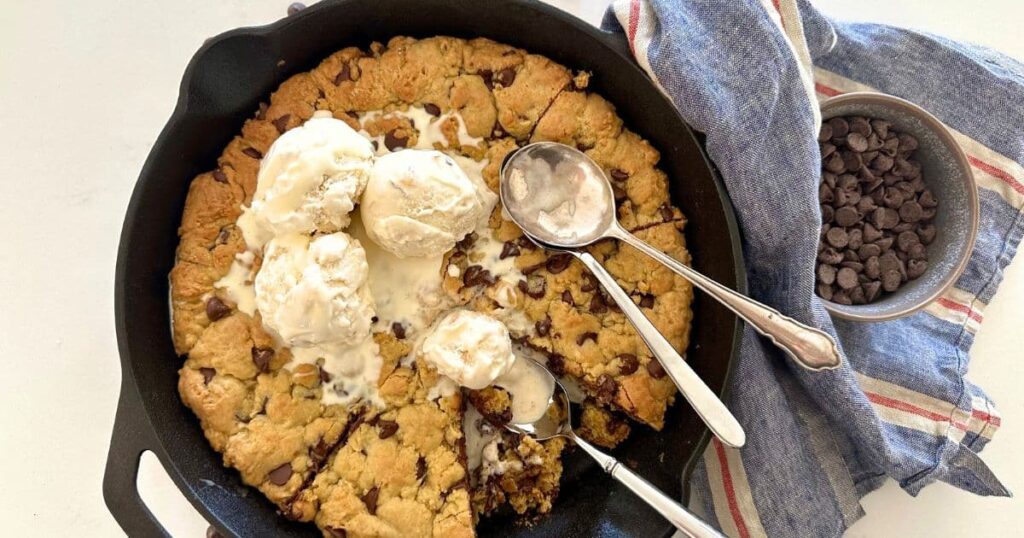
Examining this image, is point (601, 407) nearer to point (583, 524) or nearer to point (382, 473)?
point (583, 524)

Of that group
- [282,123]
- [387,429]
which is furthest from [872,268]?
[282,123]

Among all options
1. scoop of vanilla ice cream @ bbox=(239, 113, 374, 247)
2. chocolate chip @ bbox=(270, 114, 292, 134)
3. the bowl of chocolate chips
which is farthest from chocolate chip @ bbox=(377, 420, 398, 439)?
the bowl of chocolate chips

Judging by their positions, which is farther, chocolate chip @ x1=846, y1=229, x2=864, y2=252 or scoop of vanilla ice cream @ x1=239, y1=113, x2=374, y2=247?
chocolate chip @ x1=846, y1=229, x2=864, y2=252

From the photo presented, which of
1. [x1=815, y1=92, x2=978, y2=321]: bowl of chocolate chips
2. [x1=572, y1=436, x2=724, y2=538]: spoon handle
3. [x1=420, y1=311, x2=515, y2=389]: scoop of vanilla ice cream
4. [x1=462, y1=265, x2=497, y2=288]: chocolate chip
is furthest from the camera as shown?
[x1=815, y1=92, x2=978, y2=321]: bowl of chocolate chips

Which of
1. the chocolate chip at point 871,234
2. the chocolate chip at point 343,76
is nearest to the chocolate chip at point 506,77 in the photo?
the chocolate chip at point 343,76

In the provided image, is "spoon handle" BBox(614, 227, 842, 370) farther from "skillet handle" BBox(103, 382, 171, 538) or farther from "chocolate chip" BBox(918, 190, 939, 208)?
"skillet handle" BBox(103, 382, 171, 538)

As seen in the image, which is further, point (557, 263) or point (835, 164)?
point (835, 164)

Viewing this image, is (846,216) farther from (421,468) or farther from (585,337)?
(421,468)
